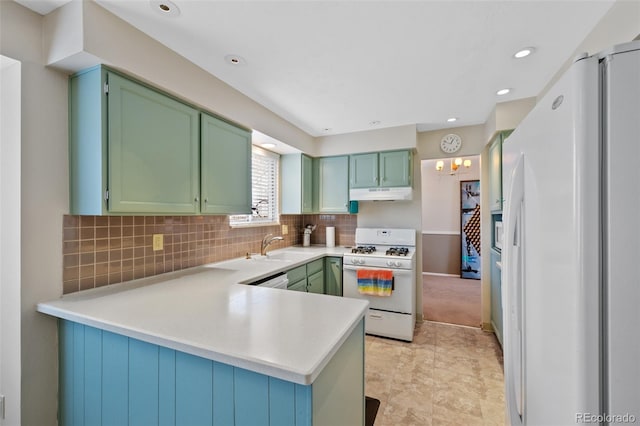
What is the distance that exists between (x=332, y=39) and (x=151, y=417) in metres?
2.04

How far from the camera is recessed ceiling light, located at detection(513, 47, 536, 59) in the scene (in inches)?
67.1

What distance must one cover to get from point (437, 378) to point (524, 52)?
2493mm

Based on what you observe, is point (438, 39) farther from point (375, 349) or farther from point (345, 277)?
point (375, 349)

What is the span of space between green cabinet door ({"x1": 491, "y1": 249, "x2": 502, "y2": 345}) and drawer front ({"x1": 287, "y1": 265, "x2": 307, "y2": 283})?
1895 millimetres

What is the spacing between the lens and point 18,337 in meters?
1.27

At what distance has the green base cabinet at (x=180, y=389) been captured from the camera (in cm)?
87

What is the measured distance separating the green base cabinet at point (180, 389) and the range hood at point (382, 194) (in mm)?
2151

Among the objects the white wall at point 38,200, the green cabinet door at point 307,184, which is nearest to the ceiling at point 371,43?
the white wall at point 38,200

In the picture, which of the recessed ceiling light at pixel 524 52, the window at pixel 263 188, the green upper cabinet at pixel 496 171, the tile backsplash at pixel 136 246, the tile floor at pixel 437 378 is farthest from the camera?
the window at pixel 263 188

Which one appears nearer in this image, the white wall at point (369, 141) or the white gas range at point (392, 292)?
the white gas range at point (392, 292)

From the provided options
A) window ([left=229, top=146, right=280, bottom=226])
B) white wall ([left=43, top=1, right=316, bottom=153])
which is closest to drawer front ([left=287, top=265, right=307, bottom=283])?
window ([left=229, top=146, right=280, bottom=226])

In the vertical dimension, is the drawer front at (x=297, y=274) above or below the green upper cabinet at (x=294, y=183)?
below

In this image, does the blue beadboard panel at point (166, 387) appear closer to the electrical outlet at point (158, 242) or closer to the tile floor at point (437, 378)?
the electrical outlet at point (158, 242)

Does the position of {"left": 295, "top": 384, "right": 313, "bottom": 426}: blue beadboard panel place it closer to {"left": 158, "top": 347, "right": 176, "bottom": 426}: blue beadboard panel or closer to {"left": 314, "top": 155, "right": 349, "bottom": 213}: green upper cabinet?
{"left": 158, "top": 347, "right": 176, "bottom": 426}: blue beadboard panel
